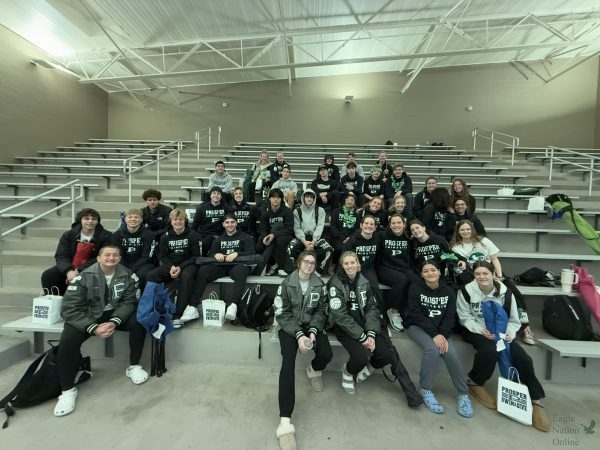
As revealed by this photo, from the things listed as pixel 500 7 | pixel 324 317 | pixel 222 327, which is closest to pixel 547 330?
pixel 324 317

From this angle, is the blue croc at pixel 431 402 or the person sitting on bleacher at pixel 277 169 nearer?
the blue croc at pixel 431 402

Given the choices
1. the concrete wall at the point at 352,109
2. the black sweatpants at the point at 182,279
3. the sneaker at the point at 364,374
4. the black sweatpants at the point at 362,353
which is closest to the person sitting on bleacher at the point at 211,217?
the black sweatpants at the point at 182,279

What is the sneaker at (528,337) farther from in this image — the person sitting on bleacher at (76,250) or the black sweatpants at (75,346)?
the person sitting on bleacher at (76,250)

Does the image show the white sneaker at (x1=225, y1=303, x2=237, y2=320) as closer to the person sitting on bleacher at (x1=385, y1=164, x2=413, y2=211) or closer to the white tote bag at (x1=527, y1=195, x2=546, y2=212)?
the person sitting on bleacher at (x1=385, y1=164, x2=413, y2=211)

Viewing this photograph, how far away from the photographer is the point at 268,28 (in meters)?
7.78

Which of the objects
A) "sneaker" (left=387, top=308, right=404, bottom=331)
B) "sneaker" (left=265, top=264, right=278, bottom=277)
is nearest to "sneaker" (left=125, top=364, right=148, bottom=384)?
"sneaker" (left=265, top=264, right=278, bottom=277)

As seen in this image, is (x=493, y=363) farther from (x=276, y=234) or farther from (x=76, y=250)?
(x=76, y=250)

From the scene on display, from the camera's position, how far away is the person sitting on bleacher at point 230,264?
10.2 ft

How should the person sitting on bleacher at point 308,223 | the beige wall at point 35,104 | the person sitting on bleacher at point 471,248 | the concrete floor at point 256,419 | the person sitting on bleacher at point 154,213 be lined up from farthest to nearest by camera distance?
the beige wall at point 35,104 → the person sitting on bleacher at point 154,213 → the person sitting on bleacher at point 308,223 → the person sitting on bleacher at point 471,248 → the concrete floor at point 256,419

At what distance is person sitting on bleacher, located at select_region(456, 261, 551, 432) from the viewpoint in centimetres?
233

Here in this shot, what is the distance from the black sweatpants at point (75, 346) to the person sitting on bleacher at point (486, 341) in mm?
2780

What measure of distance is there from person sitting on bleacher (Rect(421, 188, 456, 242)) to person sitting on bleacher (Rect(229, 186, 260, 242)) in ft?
7.52

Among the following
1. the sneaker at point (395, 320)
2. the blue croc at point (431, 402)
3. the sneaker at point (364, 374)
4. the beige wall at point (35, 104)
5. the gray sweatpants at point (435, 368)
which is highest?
the beige wall at point (35, 104)

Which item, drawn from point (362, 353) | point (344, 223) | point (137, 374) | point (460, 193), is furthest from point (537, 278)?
point (137, 374)
